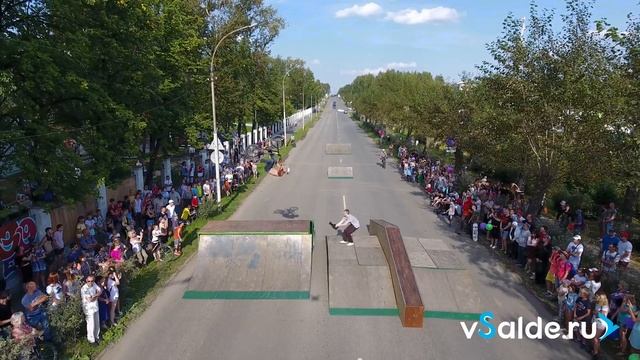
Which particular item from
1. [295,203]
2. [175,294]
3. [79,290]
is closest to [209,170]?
[295,203]

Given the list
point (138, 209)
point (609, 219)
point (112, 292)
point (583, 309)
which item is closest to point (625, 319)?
point (583, 309)

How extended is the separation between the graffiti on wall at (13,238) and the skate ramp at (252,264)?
510cm

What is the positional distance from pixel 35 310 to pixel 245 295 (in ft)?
16.3

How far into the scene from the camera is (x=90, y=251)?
1477 centimetres

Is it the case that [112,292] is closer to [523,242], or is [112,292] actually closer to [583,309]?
[583,309]

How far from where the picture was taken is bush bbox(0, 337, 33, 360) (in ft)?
26.6

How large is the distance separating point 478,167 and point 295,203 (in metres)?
20.0

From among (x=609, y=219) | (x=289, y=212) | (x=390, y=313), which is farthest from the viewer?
(x=289, y=212)

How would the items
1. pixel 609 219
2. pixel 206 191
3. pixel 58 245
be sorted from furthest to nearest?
1. pixel 206 191
2. pixel 609 219
3. pixel 58 245

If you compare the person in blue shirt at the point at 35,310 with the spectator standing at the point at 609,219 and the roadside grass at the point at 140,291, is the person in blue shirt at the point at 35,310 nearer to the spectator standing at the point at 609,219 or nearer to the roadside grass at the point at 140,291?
the roadside grass at the point at 140,291

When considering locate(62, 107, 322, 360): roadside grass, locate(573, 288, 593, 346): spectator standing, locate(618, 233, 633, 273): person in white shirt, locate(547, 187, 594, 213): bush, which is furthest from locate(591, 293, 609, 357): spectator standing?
locate(547, 187, 594, 213): bush

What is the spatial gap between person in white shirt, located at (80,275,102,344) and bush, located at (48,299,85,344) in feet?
0.57

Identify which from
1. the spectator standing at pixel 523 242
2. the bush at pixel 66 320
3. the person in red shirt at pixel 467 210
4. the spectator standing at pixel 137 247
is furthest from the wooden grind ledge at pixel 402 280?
the spectator standing at pixel 137 247

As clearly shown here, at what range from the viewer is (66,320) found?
32.6ft
